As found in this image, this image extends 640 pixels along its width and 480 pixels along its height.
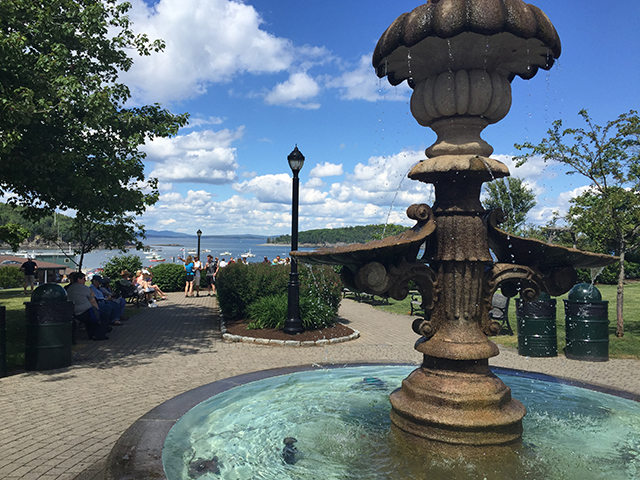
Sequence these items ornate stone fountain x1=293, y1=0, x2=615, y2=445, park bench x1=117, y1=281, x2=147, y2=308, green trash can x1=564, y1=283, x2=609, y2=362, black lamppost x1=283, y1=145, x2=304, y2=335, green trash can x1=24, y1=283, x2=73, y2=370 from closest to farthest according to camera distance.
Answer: ornate stone fountain x1=293, y1=0, x2=615, y2=445, green trash can x1=24, y1=283, x2=73, y2=370, green trash can x1=564, y1=283, x2=609, y2=362, black lamppost x1=283, y1=145, x2=304, y2=335, park bench x1=117, y1=281, x2=147, y2=308

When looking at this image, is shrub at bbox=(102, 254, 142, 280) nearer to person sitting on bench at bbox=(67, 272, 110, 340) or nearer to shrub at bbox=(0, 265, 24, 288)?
shrub at bbox=(0, 265, 24, 288)

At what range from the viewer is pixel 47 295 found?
8.02m

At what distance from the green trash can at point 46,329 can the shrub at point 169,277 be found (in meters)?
16.2

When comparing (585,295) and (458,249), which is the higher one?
(458,249)

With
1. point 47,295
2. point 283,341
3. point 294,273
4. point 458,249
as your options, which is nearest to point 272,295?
point 294,273

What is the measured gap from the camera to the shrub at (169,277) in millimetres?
23984

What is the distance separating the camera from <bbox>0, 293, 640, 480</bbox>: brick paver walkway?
4648 mm

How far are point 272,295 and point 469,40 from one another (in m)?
10.1

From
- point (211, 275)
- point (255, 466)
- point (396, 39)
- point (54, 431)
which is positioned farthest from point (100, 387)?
point (211, 275)

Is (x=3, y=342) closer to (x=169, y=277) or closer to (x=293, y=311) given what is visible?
(x=293, y=311)

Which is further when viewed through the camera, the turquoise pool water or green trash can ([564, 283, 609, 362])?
green trash can ([564, 283, 609, 362])

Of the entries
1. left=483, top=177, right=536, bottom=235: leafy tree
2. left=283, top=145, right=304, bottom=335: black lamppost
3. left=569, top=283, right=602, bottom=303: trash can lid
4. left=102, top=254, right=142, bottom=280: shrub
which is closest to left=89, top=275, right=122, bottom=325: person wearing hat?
left=283, top=145, right=304, bottom=335: black lamppost

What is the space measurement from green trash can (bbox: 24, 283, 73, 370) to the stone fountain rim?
13.2 feet

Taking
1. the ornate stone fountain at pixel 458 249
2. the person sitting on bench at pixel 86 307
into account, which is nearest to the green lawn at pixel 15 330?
the person sitting on bench at pixel 86 307
